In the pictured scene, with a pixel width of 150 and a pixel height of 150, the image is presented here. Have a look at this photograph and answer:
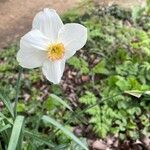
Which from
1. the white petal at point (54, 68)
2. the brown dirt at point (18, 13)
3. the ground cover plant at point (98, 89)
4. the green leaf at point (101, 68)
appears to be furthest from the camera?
the brown dirt at point (18, 13)

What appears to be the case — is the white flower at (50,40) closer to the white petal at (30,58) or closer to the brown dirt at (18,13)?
the white petal at (30,58)

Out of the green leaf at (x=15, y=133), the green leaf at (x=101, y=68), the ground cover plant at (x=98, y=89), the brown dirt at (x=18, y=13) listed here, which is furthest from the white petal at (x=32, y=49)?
the brown dirt at (x=18, y=13)

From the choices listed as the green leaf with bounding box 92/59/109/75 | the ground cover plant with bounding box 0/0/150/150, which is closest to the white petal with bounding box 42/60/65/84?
the ground cover plant with bounding box 0/0/150/150

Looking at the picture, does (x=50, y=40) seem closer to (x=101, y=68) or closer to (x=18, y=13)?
(x=101, y=68)

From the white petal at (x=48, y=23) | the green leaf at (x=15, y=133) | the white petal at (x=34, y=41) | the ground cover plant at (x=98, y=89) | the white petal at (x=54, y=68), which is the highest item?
the white petal at (x=48, y=23)

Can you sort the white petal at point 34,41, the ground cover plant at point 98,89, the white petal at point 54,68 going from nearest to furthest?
the white petal at point 34,41, the white petal at point 54,68, the ground cover plant at point 98,89

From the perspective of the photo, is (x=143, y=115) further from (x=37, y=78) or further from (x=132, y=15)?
(x=132, y=15)

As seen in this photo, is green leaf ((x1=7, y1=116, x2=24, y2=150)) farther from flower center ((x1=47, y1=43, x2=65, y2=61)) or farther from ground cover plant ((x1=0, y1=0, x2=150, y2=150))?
ground cover plant ((x1=0, y1=0, x2=150, y2=150))

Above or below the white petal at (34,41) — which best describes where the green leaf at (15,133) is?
below
